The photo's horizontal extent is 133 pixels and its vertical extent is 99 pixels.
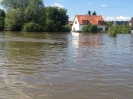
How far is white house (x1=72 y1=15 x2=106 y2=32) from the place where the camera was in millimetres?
78994

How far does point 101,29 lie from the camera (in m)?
79.1

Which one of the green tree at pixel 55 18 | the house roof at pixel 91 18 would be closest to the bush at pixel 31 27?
the green tree at pixel 55 18

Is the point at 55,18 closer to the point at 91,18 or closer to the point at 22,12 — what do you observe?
the point at 91,18

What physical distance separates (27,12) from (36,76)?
202 feet

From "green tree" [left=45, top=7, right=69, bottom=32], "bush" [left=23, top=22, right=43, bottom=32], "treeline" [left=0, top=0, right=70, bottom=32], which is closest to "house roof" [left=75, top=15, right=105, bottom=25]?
"green tree" [left=45, top=7, right=69, bottom=32]

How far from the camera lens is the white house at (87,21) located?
7899 cm

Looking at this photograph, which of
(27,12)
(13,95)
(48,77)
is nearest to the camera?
(13,95)

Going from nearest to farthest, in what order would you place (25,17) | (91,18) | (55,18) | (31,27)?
(31,27) → (25,17) → (55,18) → (91,18)

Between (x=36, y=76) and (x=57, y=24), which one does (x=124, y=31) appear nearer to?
(x=57, y=24)

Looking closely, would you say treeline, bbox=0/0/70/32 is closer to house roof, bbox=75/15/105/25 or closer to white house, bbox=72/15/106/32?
white house, bbox=72/15/106/32

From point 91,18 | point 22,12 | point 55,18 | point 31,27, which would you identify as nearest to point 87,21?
point 91,18

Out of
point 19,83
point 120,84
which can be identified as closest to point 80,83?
point 120,84

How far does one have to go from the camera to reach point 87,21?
264ft

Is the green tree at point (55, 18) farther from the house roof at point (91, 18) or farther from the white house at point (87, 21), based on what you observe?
the house roof at point (91, 18)
